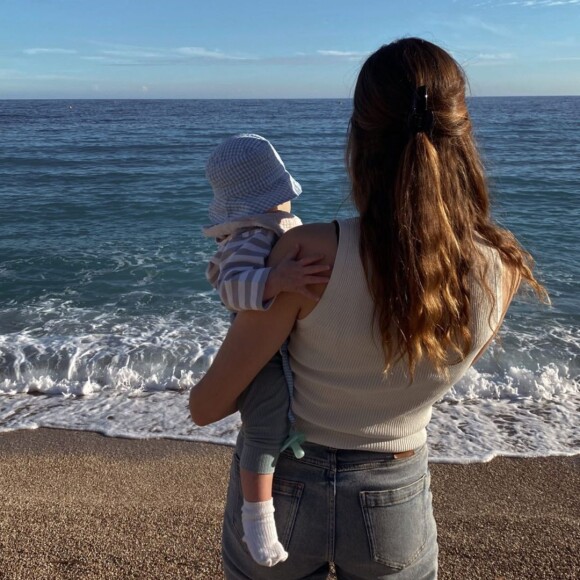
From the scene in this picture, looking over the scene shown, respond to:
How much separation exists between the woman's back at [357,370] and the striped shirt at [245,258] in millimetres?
108

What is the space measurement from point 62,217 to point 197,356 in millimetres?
7935

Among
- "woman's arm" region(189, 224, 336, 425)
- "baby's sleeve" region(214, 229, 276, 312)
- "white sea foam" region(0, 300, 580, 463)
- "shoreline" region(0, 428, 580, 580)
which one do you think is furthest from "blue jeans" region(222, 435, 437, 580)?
"white sea foam" region(0, 300, 580, 463)

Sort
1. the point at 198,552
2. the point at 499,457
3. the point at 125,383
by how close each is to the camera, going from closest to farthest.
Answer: the point at 198,552, the point at 499,457, the point at 125,383

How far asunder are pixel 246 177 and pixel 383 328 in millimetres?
494

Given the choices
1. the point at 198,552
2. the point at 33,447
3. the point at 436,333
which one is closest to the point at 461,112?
the point at 436,333

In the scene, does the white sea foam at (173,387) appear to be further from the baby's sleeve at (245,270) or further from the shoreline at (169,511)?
the baby's sleeve at (245,270)

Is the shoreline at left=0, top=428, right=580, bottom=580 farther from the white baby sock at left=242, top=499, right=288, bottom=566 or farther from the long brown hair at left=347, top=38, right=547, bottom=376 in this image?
the long brown hair at left=347, top=38, right=547, bottom=376

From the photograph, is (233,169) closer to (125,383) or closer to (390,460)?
(390,460)

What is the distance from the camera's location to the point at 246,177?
1464mm

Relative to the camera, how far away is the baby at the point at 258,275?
1196 millimetres

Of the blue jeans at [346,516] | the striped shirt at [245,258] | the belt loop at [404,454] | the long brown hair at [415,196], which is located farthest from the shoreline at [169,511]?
the long brown hair at [415,196]

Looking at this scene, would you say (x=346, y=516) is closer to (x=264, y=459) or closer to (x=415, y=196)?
(x=264, y=459)

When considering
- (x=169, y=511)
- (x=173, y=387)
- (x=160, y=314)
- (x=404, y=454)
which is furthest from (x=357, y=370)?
(x=160, y=314)

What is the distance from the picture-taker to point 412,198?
1150 mm
